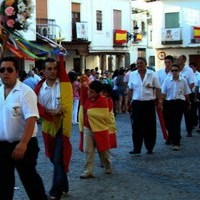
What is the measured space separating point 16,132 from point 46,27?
29620mm

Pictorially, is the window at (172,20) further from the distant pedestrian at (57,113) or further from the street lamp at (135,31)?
the distant pedestrian at (57,113)

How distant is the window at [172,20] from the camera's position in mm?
43375

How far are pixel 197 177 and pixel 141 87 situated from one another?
8.57 feet

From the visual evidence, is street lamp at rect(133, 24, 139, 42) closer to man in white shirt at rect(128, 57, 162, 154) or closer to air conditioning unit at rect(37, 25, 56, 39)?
air conditioning unit at rect(37, 25, 56, 39)

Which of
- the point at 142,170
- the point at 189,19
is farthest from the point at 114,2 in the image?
the point at 142,170

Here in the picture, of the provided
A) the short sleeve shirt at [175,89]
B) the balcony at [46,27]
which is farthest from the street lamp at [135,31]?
the short sleeve shirt at [175,89]

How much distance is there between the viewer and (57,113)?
662 centimetres

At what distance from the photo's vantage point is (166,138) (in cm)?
1164

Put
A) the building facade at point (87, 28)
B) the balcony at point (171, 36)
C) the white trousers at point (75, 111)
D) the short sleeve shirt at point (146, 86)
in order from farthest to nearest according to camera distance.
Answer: the balcony at point (171, 36) → the building facade at point (87, 28) → the white trousers at point (75, 111) → the short sleeve shirt at point (146, 86)

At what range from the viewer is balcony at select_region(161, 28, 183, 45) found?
42.8 meters

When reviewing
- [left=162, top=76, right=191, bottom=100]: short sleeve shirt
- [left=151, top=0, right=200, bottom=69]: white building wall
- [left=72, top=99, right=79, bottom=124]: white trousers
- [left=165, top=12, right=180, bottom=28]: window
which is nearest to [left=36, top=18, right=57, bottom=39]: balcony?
[left=151, top=0, right=200, bottom=69]: white building wall

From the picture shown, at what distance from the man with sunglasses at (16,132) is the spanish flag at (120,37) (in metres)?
35.7

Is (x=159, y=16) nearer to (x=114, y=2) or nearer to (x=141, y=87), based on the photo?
(x=114, y=2)

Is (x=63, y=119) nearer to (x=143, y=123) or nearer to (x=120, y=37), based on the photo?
(x=143, y=123)
